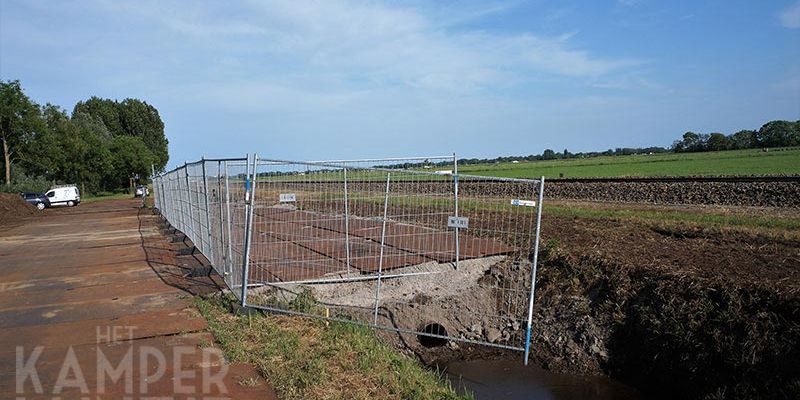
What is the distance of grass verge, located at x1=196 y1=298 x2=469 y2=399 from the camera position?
4.50m

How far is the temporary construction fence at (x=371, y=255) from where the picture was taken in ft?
23.7

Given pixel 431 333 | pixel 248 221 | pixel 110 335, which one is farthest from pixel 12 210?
pixel 431 333

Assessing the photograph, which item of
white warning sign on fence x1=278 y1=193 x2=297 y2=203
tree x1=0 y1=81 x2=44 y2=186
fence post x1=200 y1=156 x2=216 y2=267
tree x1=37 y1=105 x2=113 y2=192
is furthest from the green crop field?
tree x1=37 y1=105 x2=113 y2=192

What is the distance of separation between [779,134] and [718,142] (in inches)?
412

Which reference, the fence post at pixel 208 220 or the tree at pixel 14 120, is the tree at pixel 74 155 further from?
the fence post at pixel 208 220

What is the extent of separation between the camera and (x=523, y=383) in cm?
678

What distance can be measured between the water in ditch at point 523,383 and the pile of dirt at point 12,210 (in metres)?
24.0

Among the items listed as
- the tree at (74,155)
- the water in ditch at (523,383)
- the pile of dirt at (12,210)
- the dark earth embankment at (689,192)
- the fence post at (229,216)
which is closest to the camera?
the water in ditch at (523,383)

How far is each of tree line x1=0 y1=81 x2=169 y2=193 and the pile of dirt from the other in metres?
14.2

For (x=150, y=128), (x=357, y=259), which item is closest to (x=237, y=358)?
(x=357, y=259)

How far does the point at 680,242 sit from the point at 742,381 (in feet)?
14.5

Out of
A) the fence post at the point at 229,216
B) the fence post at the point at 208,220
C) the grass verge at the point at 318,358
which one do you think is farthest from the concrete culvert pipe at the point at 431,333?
the fence post at the point at 208,220

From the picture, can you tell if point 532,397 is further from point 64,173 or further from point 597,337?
point 64,173

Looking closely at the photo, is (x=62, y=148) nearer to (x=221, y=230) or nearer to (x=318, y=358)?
(x=221, y=230)
